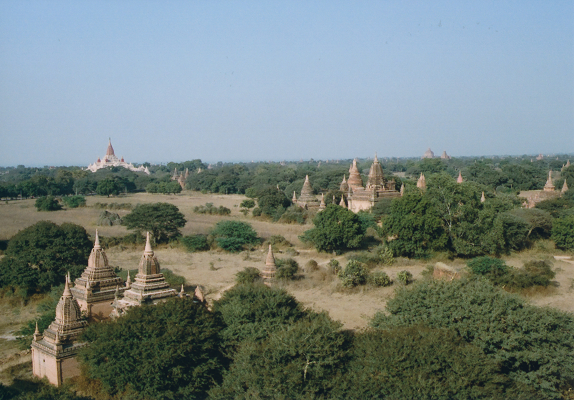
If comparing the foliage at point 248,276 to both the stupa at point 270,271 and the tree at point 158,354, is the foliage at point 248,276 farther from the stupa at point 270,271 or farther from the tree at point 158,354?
the tree at point 158,354

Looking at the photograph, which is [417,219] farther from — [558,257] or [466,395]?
[466,395]

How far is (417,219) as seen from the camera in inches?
1035

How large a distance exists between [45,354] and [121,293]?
297 cm

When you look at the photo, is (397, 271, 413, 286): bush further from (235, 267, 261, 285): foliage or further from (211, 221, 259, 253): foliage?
(211, 221, 259, 253): foliage

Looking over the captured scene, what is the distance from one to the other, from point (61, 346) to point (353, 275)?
12160mm

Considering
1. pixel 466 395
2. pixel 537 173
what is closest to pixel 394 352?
pixel 466 395

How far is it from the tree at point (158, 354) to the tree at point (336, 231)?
52.8 feet

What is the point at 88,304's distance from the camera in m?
15.4

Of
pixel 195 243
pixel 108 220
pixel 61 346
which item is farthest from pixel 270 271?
pixel 108 220

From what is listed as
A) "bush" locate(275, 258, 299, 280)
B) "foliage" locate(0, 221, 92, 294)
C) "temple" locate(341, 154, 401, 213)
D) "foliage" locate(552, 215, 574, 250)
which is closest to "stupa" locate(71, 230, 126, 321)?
"foliage" locate(0, 221, 92, 294)

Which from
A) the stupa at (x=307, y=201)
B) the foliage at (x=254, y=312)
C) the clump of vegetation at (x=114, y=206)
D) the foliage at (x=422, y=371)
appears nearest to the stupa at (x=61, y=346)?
the foliage at (x=254, y=312)

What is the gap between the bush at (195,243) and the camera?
100ft

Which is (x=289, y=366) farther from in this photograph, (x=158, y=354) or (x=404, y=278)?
(x=404, y=278)

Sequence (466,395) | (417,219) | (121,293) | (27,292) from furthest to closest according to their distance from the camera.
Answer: (417,219), (27,292), (121,293), (466,395)
